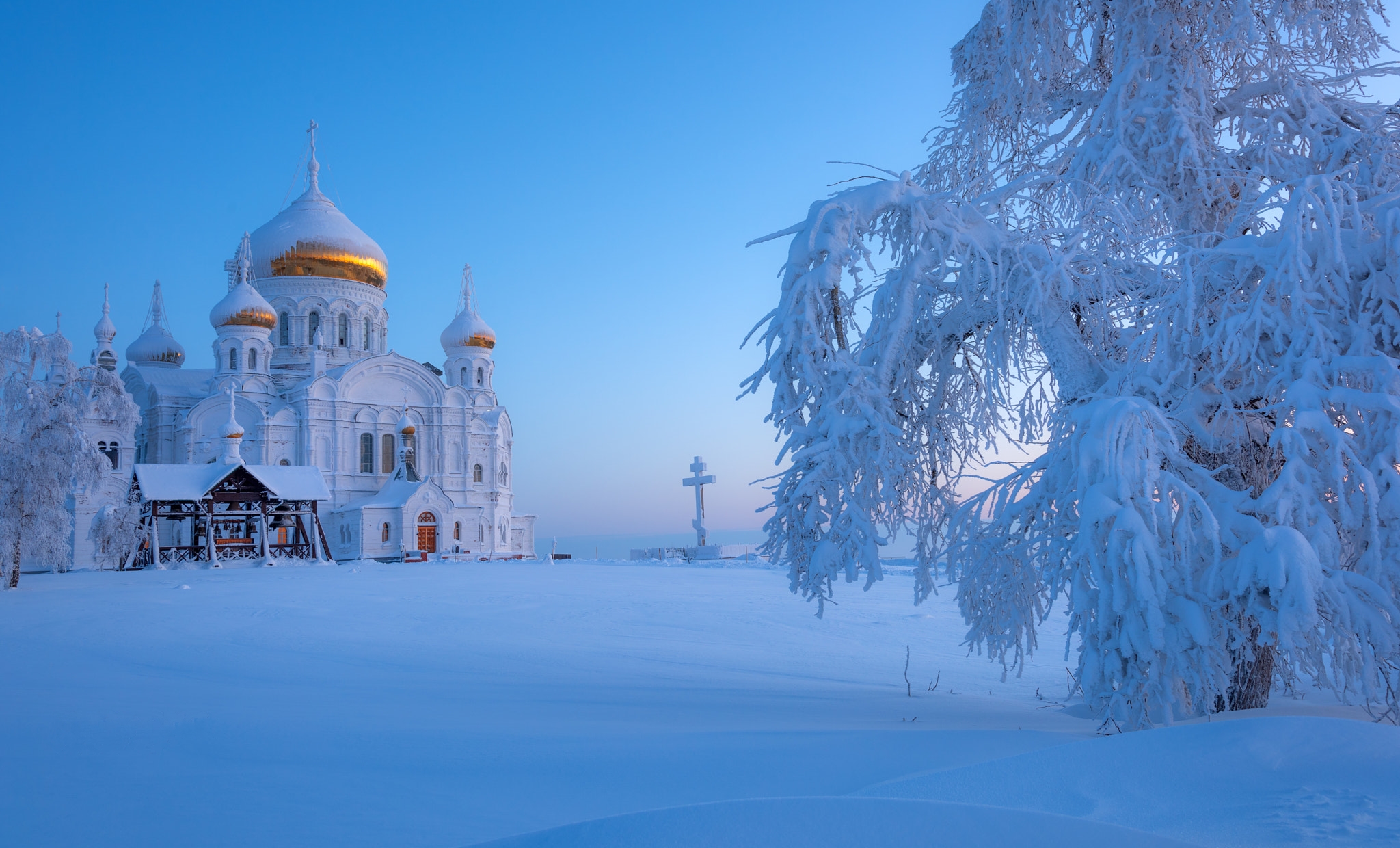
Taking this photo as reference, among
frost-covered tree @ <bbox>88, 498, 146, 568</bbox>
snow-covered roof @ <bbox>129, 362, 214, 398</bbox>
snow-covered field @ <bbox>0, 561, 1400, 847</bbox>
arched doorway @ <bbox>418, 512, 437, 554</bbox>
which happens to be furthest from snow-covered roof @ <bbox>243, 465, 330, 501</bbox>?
snow-covered field @ <bbox>0, 561, 1400, 847</bbox>

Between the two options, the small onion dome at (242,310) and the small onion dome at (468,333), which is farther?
the small onion dome at (468,333)

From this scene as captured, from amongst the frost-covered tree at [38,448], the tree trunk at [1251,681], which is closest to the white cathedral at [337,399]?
the frost-covered tree at [38,448]

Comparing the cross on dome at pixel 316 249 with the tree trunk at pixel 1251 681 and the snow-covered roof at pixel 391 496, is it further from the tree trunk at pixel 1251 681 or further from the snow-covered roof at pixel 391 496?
the tree trunk at pixel 1251 681

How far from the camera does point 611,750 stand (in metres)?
4.25

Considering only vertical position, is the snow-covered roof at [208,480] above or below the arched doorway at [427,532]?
above

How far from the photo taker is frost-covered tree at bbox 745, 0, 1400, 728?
174 inches

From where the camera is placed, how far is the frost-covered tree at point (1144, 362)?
14.5ft

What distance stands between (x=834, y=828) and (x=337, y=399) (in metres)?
38.6

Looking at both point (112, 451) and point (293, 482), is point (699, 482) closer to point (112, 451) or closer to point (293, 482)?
point (293, 482)

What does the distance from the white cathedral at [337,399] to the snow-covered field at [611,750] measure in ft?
89.7

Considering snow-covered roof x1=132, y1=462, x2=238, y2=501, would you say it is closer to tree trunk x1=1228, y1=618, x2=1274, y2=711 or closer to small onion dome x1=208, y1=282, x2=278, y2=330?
Answer: small onion dome x1=208, y1=282, x2=278, y2=330

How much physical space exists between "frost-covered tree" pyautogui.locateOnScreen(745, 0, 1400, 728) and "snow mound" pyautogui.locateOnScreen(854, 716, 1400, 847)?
1090 millimetres

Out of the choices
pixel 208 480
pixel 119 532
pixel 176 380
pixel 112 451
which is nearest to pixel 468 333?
pixel 176 380

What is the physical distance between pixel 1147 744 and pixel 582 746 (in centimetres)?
247
